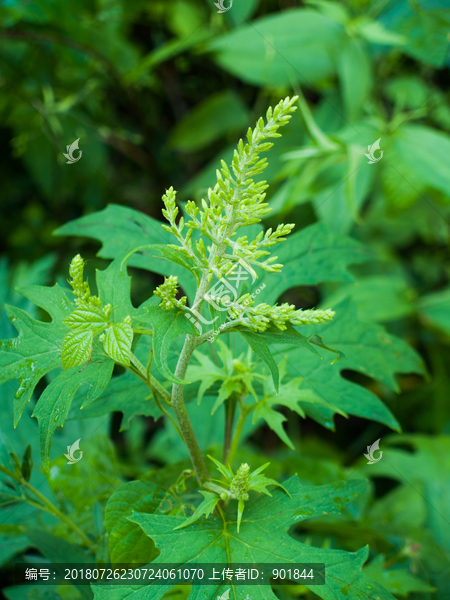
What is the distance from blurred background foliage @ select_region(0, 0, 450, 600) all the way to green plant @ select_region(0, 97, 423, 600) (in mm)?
437

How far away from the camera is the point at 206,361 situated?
0.69 metres

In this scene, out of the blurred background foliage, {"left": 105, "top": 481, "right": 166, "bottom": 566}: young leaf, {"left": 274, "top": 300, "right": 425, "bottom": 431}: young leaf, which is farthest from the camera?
the blurred background foliage

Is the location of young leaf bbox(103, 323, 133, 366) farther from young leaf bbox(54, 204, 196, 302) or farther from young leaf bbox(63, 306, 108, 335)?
young leaf bbox(54, 204, 196, 302)

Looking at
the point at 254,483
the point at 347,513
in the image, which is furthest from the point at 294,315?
the point at 347,513

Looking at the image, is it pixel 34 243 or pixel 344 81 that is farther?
pixel 34 243

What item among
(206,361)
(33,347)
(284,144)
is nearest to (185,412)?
(206,361)

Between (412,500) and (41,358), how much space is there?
1170 mm

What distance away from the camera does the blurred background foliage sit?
1.36m

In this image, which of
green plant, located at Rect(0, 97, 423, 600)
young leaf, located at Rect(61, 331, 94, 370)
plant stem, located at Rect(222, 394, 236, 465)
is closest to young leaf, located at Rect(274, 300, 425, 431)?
green plant, located at Rect(0, 97, 423, 600)

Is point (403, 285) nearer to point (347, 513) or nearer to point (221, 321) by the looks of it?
point (347, 513)

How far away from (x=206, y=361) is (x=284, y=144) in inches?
50.6

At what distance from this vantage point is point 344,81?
1.46 m

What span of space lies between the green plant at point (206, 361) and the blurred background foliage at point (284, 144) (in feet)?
1.43
